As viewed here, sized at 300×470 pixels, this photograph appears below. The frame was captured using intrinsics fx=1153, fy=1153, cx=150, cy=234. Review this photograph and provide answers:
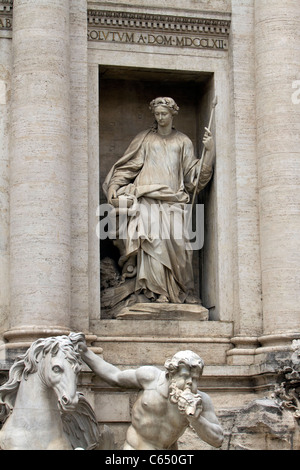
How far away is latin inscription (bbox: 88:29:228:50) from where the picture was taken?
58.3 ft

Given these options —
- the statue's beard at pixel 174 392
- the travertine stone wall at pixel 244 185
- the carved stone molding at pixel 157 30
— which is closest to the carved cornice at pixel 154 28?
the carved stone molding at pixel 157 30

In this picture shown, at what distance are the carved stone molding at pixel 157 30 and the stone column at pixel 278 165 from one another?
0.69m

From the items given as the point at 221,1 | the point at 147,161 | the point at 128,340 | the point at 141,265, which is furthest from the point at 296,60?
the point at 128,340

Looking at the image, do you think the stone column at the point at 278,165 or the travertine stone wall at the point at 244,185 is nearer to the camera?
the stone column at the point at 278,165

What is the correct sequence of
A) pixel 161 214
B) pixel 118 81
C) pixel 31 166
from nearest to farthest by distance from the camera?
1. pixel 31 166
2. pixel 161 214
3. pixel 118 81

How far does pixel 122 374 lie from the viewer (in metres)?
13.0

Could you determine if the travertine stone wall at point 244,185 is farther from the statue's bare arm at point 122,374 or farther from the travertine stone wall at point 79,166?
the statue's bare arm at point 122,374

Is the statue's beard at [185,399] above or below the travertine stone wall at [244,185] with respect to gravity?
below

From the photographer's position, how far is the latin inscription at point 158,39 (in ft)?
58.3

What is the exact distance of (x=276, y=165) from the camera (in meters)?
17.3

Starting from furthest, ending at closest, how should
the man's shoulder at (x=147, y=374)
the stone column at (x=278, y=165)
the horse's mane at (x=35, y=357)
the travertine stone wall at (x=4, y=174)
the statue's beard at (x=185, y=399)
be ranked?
the stone column at (x=278, y=165) < the travertine stone wall at (x=4, y=174) < the man's shoulder at (x=147, y=374) < the horse's mane at (x=35, y=357) < the statue's beard at (x=185, y=399)

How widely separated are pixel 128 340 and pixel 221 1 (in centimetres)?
566

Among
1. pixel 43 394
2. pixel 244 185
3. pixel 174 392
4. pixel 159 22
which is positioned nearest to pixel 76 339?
pixel 43 394

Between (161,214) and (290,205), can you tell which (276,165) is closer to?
(290,205)
